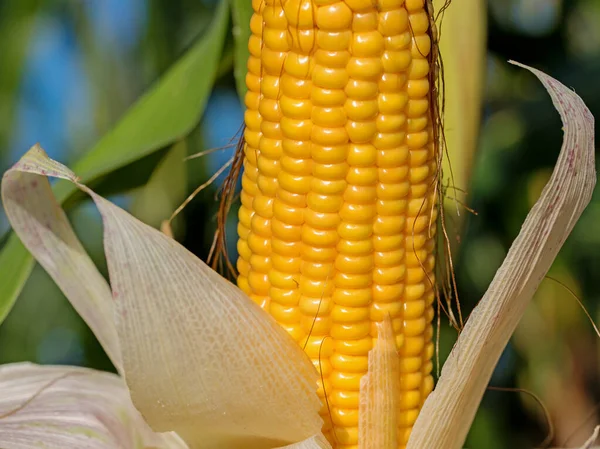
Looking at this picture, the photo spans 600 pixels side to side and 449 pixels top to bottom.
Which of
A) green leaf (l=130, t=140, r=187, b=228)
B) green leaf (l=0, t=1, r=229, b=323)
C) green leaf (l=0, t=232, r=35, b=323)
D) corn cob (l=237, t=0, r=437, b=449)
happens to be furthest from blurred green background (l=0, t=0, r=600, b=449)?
corn cob (l=237, t=0, r=437, b=449)

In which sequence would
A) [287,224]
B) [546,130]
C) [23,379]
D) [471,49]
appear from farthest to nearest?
[546,130]
[471,49]
[23,379]
[287,224]

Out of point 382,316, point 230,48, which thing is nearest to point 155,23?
point 230,48

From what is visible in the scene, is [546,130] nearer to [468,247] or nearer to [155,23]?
[468,247]

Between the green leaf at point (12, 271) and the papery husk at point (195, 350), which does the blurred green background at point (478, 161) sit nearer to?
the green leaf at point (12, 271)

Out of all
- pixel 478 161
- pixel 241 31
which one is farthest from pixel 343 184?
pixel 478 161

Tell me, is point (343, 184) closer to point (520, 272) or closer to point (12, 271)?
point (520, 272)

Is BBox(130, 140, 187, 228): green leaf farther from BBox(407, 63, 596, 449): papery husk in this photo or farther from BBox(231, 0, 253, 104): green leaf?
BBox(407, 63, 596, 449): papery husk
